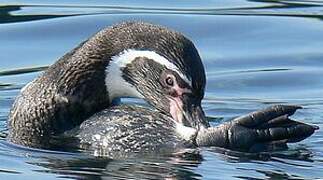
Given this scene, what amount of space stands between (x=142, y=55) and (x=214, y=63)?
12.5 ft

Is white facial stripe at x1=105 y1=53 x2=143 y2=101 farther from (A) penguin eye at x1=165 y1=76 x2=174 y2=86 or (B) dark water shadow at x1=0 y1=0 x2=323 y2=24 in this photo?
(B) dark water shadow at x1=0 y1=0 x2=323 y2=24

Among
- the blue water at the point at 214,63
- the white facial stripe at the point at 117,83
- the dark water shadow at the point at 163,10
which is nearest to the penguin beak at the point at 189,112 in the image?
the blue water at the point at 214,63

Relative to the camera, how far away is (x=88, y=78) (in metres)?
13.8

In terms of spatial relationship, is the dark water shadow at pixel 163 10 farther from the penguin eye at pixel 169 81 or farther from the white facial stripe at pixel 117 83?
the penguin eye at pixel 169 81

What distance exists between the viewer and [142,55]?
13.4 m

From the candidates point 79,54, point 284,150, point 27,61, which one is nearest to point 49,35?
point 27,61

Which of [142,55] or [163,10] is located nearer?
[142,55]

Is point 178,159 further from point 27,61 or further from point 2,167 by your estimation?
point 27,61

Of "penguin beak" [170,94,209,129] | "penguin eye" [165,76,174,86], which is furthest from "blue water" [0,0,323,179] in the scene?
"penguin eye" [165,76,174,86]

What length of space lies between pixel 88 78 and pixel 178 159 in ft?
4.09

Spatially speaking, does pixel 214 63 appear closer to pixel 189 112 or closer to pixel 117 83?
pixel 117 83

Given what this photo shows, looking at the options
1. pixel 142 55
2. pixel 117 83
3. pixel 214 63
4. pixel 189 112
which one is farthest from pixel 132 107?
pixel 214 63

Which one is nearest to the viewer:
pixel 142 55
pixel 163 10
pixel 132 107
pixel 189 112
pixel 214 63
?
pixel 189 112

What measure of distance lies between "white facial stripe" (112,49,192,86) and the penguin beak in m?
0.19
